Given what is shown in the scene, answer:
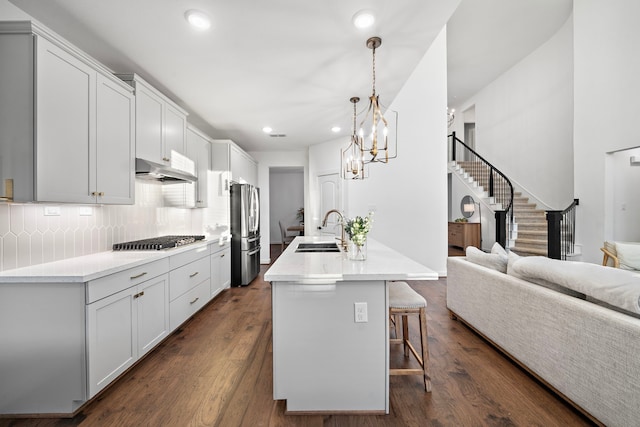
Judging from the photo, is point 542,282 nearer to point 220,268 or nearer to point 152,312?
point 152,312

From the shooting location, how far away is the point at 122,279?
6.26 feet

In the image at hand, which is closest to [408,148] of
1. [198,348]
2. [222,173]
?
[222,173]

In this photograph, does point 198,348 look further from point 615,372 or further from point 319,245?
point 615,372

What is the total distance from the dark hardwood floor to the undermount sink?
92 centimetres

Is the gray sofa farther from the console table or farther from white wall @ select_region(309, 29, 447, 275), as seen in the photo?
the console table

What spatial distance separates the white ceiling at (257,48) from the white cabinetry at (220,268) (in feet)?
6.50

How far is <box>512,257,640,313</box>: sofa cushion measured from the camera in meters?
1.36

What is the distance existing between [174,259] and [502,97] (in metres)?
9.08

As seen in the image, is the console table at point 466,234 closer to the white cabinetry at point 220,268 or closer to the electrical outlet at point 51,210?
the white cabinetry at point 220,268

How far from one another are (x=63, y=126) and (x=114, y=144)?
16.8 inches

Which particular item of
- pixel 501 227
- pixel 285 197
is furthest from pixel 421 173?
pixel 285 197

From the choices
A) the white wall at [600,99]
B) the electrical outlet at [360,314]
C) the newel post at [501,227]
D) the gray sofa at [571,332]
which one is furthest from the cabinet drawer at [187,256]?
the white wall at [600,99]

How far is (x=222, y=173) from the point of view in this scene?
4.27 m

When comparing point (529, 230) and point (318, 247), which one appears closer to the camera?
point (318, 247)
